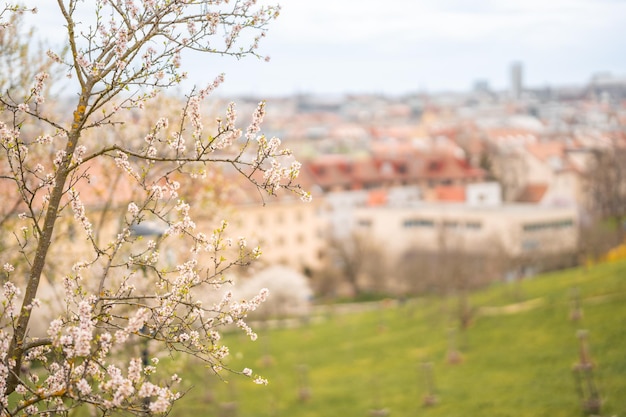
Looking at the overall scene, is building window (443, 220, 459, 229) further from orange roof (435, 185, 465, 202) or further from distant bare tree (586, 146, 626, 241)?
orange roof (435, 185, 465, 202)

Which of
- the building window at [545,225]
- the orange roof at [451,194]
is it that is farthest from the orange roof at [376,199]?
the building window at [545,225]

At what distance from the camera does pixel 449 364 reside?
2730 centimetres

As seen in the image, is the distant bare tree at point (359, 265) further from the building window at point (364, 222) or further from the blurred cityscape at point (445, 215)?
the building window at point (364, 222)

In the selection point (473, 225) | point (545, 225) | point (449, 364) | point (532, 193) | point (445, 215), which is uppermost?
point (532, 193)

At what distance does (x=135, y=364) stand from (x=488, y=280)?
43015 millimetres

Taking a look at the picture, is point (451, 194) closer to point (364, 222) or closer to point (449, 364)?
point (364, 222)

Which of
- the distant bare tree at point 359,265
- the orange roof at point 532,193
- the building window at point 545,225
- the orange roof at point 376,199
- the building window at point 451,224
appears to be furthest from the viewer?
the orange roof at point 532,193

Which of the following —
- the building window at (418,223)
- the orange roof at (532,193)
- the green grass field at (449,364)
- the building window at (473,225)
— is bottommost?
the green grass field at (449,364)

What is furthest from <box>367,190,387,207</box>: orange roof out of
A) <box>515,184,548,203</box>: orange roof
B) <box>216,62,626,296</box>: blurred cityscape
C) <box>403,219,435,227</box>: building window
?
<box>515,184,548,203</box>: orange roof

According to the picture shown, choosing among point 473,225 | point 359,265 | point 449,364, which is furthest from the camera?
point 359,265

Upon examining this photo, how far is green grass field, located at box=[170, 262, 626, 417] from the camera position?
21.1 meters

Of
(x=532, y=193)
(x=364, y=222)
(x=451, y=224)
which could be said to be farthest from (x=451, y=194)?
(x=451, y=224)

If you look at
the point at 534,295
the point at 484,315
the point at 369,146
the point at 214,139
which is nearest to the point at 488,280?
the point at 534,295

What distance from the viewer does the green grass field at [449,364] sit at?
2114 cm
